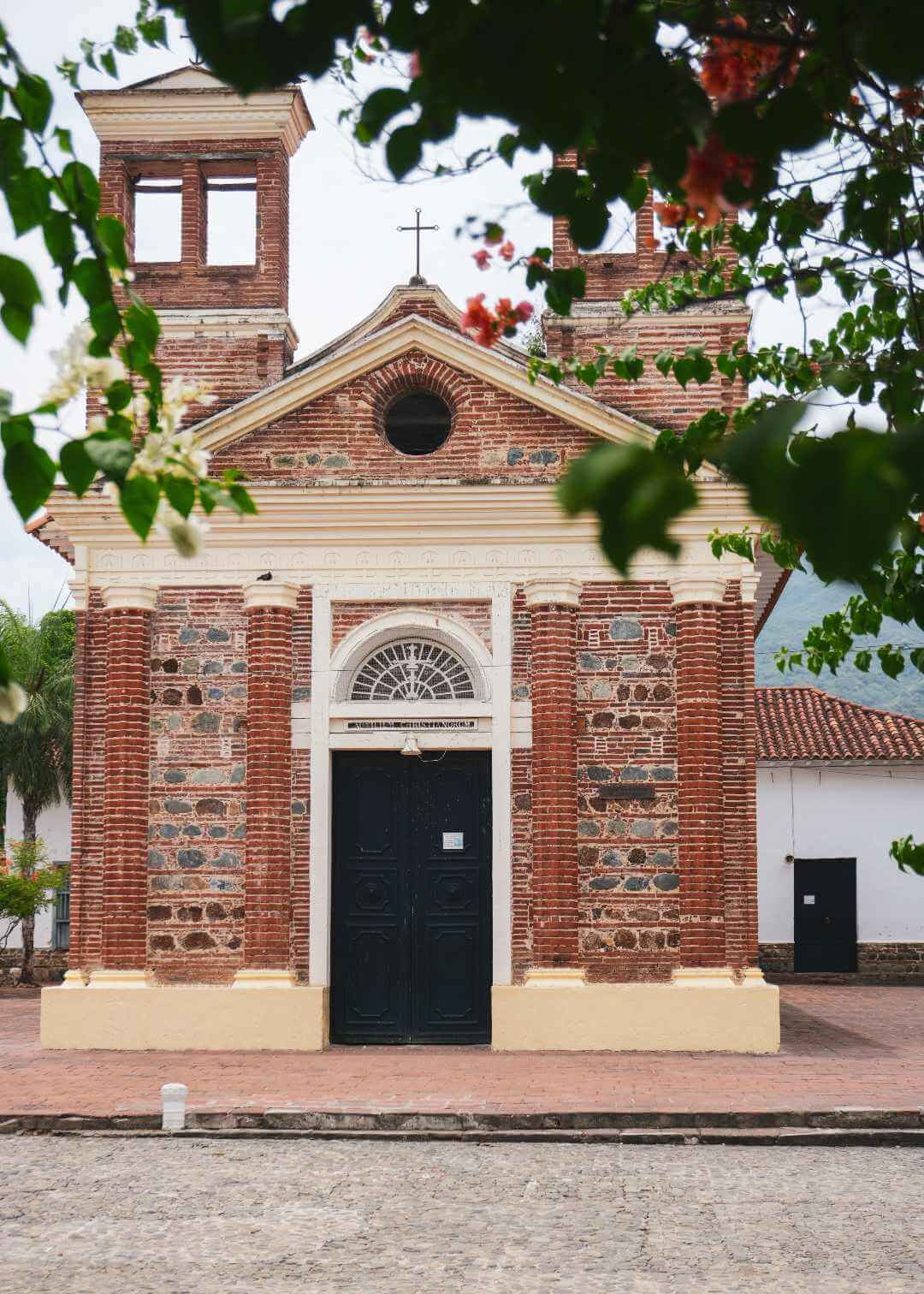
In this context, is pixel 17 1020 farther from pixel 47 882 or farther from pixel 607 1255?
pixel 607 1255

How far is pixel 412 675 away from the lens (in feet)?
51.7

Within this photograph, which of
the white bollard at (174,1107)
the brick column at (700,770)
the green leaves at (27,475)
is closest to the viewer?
the green leaves at (27,475)

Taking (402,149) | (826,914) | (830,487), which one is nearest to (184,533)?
(402,149)

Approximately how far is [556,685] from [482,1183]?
6.38 m

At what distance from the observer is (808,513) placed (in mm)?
1927

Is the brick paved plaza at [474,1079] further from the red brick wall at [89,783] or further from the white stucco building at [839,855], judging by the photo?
the white stucco building at [839,855]

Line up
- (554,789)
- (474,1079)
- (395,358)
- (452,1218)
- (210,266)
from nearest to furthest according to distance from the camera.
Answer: (452,1218) → (474,1079) → (554,789) → (395,358) → (210,266)

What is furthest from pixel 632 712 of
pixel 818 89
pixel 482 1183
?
pixel 818 89

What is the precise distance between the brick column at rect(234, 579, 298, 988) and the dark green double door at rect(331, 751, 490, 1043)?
58 cm

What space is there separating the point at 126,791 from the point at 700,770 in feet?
17.7

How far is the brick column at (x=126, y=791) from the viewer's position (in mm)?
15383

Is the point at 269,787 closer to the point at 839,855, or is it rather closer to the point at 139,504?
the point at 139,504

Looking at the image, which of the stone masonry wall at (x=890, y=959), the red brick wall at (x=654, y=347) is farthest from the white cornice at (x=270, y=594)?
the stone masonry wall at (x=890, y=959)

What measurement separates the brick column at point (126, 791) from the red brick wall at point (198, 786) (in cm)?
13
